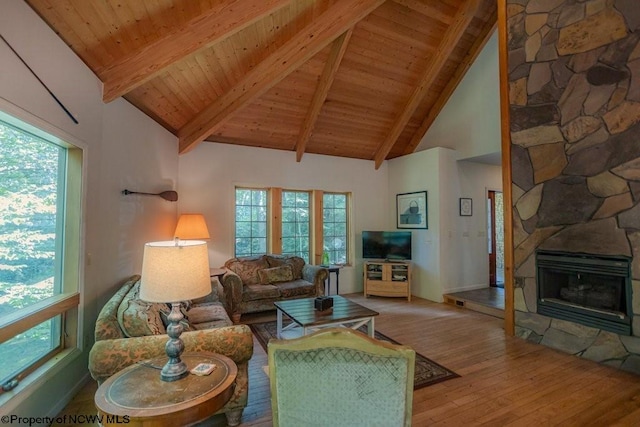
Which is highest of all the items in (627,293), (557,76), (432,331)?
(557,76)

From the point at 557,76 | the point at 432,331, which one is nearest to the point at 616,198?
the point at 557,76

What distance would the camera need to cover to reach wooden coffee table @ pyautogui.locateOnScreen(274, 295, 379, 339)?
306 centimetres

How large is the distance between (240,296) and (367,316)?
76.3 inches

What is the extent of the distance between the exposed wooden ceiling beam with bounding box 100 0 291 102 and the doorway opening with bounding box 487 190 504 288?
543cm

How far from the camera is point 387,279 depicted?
5605 mm

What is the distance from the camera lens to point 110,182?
309cm

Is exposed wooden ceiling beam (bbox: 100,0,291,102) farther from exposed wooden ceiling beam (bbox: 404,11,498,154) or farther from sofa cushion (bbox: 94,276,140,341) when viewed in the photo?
exposed wooden ceiling beam (bbox: 404,11,498,154)

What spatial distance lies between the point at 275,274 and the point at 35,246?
310cm

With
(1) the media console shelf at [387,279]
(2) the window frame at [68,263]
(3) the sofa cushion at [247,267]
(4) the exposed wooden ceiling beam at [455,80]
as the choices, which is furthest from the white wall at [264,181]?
(2) the window frame at [68,263]

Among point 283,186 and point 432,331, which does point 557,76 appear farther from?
point 283,186

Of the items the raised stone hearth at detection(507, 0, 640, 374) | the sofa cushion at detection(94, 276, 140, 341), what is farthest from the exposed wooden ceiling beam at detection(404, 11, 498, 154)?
the sofa cushion at detection(94, 276, 140, 341)

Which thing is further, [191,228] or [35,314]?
[191,228]

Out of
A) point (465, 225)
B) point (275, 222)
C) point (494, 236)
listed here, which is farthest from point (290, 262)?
point (494, 236)

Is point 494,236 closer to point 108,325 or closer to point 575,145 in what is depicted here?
point 575,145
